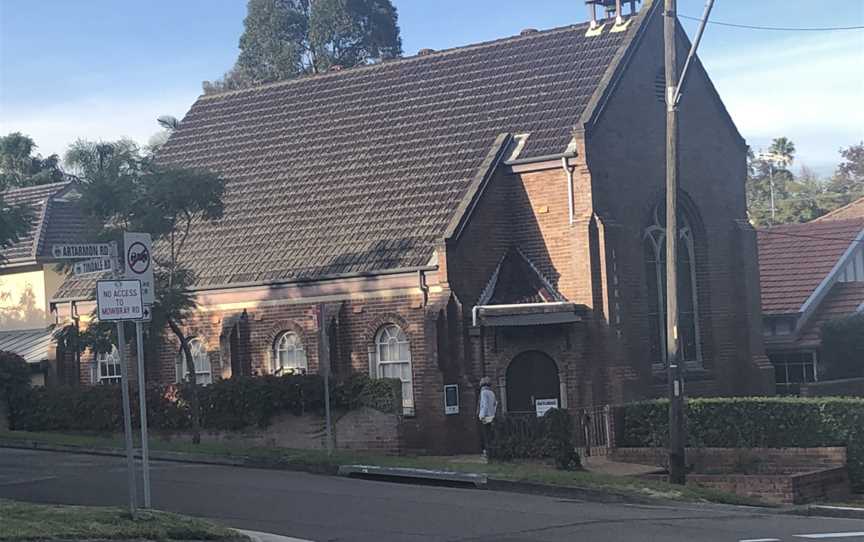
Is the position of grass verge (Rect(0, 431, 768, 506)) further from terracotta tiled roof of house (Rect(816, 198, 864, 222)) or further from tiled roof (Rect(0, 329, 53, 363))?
terracotta tiled roof of house (Rect(816, 198, 864, 222))

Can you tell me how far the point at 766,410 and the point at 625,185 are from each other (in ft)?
23.9

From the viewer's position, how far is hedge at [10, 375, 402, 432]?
89.2 feet

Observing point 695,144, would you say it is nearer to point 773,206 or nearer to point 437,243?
point 437,243

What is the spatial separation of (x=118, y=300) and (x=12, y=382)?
19196 mm

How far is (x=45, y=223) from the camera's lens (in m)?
41.2

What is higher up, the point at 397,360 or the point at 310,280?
the point at 310,280

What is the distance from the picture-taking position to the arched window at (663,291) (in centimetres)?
3086

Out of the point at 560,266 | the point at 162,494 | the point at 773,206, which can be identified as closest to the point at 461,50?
the point at 560,266

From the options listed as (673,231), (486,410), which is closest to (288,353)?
(486,410)

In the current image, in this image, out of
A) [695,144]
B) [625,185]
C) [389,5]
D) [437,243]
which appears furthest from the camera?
[389,5]

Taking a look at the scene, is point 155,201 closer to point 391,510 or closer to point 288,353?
point 288,353

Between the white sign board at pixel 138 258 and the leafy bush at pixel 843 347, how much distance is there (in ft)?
78.8

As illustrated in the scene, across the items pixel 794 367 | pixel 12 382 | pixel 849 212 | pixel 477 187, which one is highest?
pixel 849 212

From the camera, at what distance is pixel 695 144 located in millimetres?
32875
